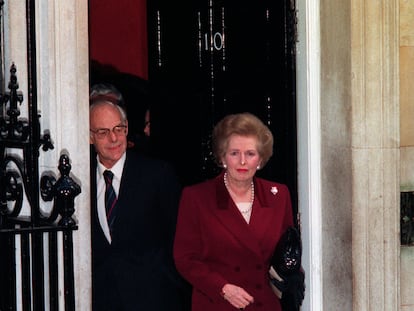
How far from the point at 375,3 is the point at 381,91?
48 centimetres

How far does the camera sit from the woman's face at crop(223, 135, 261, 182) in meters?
6.22

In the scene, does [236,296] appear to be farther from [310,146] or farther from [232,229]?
[310,146]

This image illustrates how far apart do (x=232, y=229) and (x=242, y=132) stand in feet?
1.67

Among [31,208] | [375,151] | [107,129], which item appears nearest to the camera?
[31,208]

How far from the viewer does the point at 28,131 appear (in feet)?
18.0

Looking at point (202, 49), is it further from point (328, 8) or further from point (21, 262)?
point (21, 262)

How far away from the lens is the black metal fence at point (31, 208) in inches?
214

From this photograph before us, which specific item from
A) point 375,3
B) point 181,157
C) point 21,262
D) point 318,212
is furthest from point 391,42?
point 21,262

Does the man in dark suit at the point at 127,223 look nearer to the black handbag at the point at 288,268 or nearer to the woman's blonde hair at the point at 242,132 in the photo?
the woman's blonde hair at the point at 242,132

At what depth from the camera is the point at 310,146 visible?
679 cm

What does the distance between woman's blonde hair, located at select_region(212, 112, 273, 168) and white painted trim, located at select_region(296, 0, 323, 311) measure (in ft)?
1.87

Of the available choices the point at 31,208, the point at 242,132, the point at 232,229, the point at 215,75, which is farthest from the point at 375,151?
the point at 31,208

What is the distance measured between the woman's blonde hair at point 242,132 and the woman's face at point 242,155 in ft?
0.07

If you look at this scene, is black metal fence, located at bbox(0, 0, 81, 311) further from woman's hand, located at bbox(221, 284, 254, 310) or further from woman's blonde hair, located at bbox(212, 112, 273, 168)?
woman's blonde hair, located at bbox(212, 112, 273, 168)
